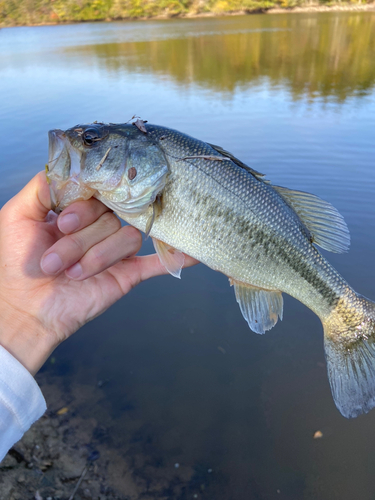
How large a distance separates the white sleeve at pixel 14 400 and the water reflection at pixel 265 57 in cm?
1424

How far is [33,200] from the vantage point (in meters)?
2.04

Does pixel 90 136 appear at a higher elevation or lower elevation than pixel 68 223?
higher

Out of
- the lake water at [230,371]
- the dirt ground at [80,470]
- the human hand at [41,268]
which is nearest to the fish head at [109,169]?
the human hand at [41,268]

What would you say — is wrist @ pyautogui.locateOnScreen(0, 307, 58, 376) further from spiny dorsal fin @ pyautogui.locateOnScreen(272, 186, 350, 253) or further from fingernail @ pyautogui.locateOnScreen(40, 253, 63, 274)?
spiny dorsal fin @ pyautogui.locateOnScreen(272, 186, 350, 253)

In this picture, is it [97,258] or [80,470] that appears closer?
[97,258]

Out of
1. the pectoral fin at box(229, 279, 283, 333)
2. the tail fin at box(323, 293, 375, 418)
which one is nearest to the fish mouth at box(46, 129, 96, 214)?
the pectoral fin at box(229, 279, 283, 333)

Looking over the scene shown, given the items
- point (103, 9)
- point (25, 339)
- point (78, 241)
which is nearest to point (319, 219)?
point (78, 241)

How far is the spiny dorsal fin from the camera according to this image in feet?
7.25

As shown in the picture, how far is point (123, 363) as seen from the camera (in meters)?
3.94

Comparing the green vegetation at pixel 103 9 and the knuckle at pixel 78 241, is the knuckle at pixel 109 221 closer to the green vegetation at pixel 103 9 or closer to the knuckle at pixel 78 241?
the knuckle at pixel 78 241

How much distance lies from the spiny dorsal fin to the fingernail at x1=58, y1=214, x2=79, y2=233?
4.28ft

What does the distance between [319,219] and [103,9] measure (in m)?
81.0

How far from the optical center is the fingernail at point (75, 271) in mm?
1911

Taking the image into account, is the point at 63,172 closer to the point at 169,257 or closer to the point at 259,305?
the point at 169,257
